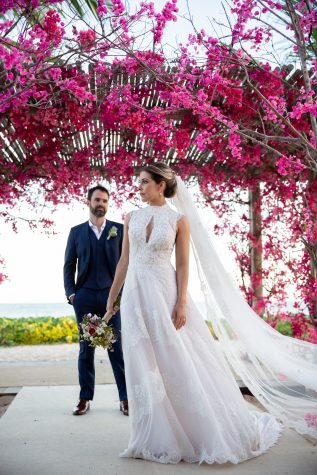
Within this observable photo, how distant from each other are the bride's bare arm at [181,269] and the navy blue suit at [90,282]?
47.7 inches

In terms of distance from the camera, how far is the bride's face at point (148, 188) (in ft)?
12.8

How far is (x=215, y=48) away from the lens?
4270 millimetres

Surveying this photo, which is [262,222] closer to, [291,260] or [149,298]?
[291,260]

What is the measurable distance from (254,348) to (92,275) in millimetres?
1653

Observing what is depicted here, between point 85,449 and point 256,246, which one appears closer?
point 85,449

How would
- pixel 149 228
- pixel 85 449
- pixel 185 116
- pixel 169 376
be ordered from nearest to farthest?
1. pixel 169 376
2. pixel 85 449
3. pixel 149 228
4. pixel 185 116

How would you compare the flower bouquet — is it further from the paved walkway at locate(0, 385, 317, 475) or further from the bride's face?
the bride's face

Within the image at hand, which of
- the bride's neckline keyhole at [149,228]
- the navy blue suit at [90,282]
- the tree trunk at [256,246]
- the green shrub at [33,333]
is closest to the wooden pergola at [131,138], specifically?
the tree trunk at [256,246]

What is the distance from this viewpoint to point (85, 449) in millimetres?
3713

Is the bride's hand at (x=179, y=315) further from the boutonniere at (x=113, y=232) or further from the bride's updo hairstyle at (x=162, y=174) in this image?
the boutonniere at (x=113, y=232)

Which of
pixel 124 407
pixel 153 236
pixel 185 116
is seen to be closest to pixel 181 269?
pixel 153 236

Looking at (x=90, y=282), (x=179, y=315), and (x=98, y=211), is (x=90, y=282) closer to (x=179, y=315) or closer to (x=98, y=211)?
(x=98, y=211)

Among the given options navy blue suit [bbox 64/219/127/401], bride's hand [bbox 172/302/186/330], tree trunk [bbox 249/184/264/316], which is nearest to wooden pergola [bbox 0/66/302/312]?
tree trunk [bbox 249/184/264/316]

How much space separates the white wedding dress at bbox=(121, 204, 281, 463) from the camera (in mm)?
3477
